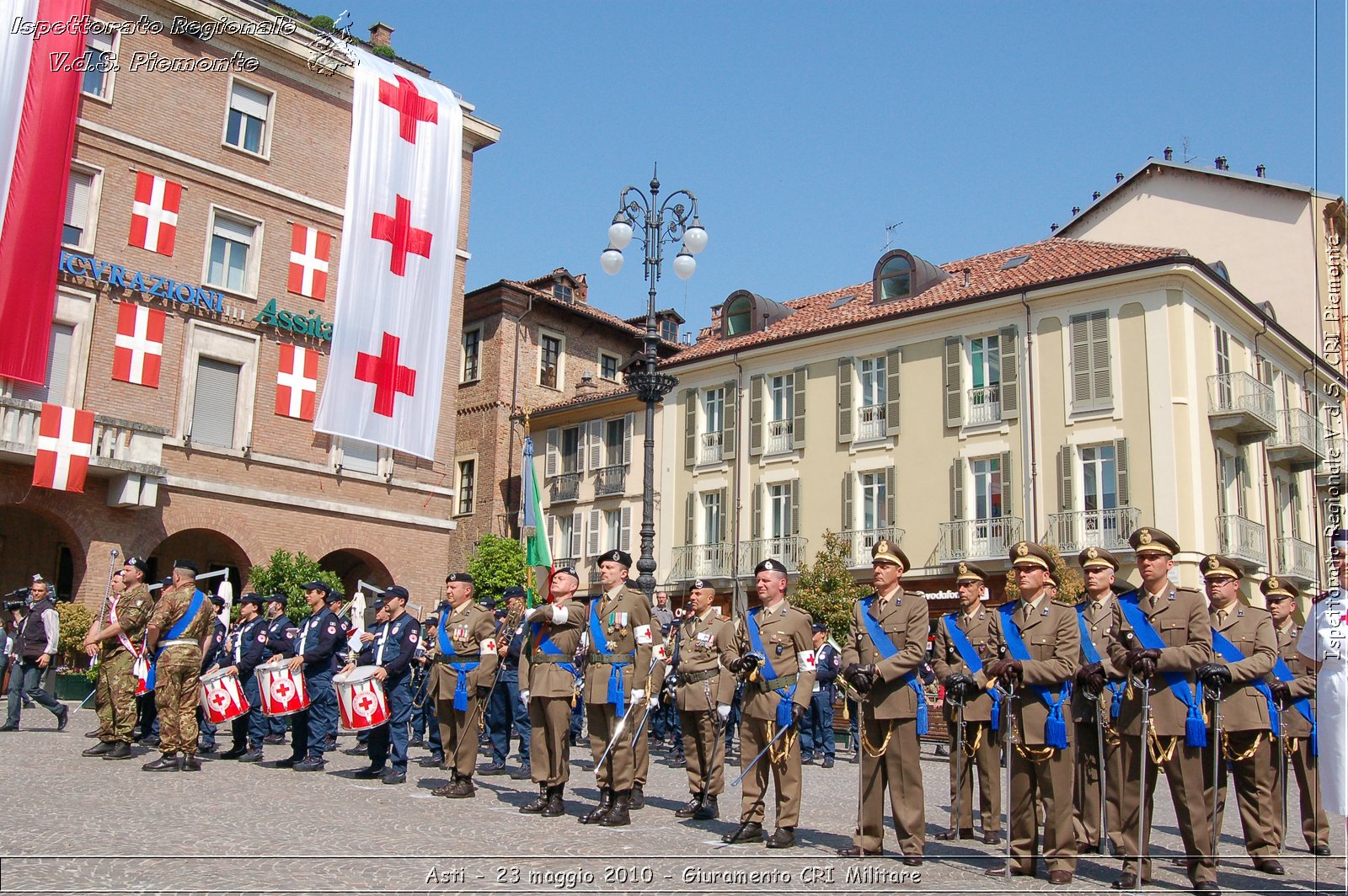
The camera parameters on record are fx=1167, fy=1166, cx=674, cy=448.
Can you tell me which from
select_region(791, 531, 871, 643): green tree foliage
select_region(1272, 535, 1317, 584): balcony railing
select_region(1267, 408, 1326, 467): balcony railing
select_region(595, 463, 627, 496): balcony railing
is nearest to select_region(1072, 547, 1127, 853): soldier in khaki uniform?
select_region(791, 531, 871, 643): green tree foliage

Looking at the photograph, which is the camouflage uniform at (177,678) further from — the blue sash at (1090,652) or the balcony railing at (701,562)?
the balcony railing at (701,562)

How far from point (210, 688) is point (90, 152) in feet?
58.2

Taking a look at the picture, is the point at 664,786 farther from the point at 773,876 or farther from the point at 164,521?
the point at 164,521

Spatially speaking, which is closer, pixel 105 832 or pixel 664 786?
pixel 105 832

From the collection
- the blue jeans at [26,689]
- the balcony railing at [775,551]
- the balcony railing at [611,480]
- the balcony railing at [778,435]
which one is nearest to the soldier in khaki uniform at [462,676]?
the blue jeans at [26,689]

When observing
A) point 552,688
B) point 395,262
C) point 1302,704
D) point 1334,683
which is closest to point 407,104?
point 395,262

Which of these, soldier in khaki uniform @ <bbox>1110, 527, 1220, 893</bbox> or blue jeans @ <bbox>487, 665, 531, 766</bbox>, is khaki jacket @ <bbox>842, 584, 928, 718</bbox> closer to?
soldier in khaki uniform @ <bbox>1110, 527, 1220, 893</bbox>

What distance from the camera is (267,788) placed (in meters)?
11.5

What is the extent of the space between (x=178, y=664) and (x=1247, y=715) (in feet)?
34.2

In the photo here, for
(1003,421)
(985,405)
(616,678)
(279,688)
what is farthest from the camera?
(985,405)

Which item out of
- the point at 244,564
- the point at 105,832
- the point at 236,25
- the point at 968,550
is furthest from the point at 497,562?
the point at 105,832

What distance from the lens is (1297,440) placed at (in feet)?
113

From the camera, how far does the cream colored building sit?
97.8 feet

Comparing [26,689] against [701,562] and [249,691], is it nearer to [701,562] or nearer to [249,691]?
[249,691]
